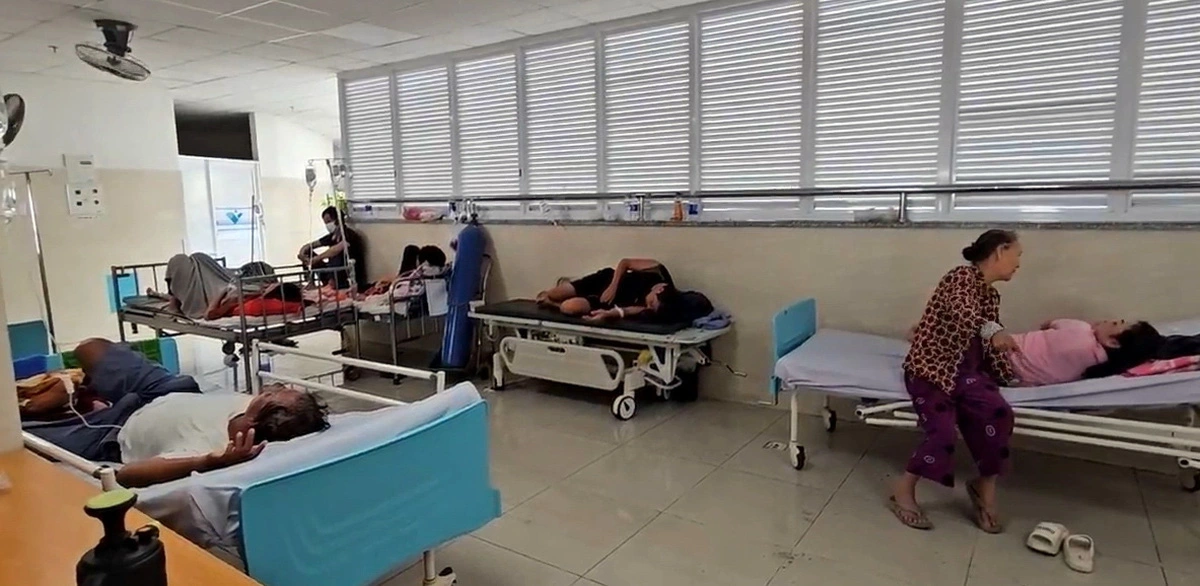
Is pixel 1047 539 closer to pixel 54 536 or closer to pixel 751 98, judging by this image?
pixel 751 98

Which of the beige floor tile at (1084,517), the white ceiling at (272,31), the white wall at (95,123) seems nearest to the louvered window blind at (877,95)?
the white ceiling at (272,31)

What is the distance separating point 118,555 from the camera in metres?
0.96

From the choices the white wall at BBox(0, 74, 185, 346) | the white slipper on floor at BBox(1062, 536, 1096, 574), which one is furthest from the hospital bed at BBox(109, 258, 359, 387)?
the white slipper on floor at BBox(1062, 536, 1096, 574)

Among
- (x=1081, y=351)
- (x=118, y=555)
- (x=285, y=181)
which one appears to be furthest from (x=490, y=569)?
(x=285, y=181)

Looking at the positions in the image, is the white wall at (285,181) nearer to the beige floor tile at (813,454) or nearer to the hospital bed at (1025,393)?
the beige floor tile at (813,454)

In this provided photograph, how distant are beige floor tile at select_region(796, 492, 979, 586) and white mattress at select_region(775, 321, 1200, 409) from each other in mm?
533

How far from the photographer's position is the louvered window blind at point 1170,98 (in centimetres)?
321

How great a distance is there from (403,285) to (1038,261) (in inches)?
167

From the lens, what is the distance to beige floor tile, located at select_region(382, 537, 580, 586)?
2496mm

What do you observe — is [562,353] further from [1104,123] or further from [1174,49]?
[1174,49]

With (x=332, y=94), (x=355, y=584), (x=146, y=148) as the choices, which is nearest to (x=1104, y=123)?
(x=355, y=584)

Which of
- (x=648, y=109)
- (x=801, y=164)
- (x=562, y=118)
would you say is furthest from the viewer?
(x=562, y=118)

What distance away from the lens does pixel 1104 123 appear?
11.2ft

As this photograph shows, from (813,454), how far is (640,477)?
0.95 m
